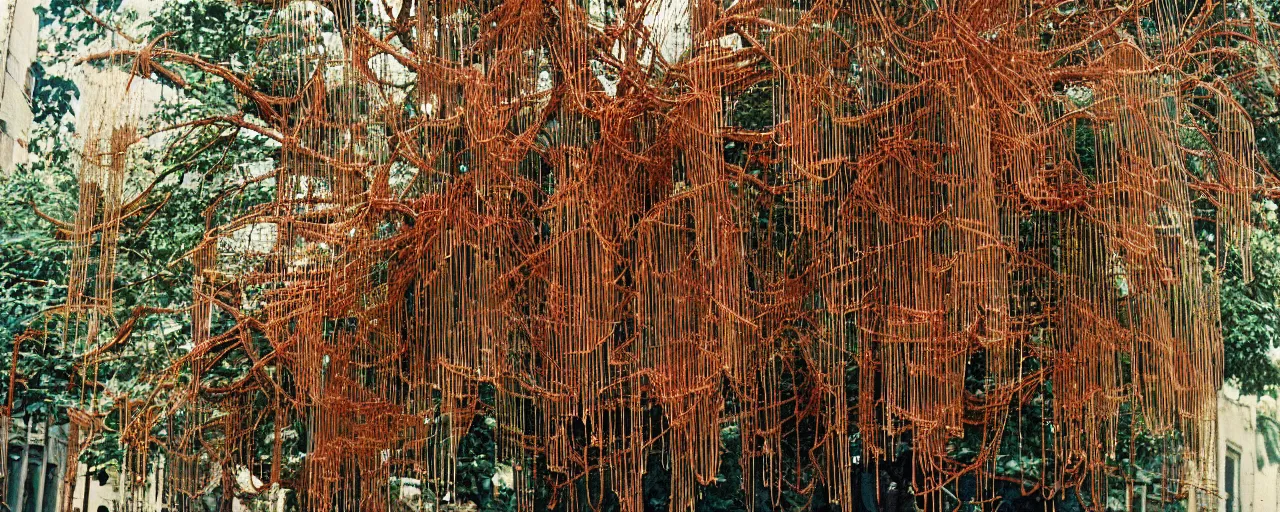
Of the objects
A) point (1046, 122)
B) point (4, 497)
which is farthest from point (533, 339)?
point (4, 497)

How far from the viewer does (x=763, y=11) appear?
4027 millimetres

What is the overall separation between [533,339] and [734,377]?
2.05 feet

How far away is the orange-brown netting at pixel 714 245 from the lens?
149 inches

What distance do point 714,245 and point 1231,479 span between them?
7.27ft

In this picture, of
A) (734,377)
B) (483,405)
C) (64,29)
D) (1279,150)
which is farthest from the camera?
(64,29)

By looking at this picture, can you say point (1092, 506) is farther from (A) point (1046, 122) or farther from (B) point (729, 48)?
(B) point (729, 48)

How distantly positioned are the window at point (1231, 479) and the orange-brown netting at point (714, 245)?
0.39 m

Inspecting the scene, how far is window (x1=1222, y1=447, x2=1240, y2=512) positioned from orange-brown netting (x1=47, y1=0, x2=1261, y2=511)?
39 centimetres

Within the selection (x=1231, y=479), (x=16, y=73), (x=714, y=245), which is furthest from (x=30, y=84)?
(x=1231, y=479)

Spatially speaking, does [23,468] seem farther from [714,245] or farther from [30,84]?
[714,245]

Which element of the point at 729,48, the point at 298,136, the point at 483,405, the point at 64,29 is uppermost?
the point at 64,29

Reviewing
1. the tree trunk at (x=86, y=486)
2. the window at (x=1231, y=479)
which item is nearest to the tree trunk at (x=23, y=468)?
the tree trunk at (x=86, y=486)

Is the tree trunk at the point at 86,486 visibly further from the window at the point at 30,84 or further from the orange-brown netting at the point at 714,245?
the window at the point at 30,84

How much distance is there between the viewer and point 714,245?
376 cm
